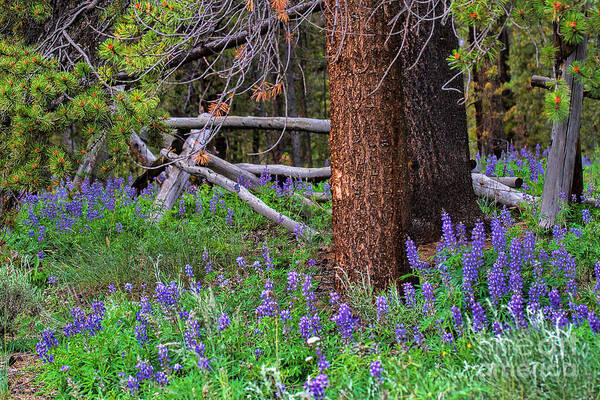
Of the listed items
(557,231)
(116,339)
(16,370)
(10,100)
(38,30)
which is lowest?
(16,370)

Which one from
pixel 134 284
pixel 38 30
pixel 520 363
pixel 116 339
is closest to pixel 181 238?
pixel 134 284

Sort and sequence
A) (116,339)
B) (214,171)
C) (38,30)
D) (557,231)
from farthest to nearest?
(214,171) → (38,30) → (557,231) → (116,339)

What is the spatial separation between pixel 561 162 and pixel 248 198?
3.67 metres

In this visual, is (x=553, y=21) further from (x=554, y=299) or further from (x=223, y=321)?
(x=223, y=321)

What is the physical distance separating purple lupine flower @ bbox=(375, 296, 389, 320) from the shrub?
11.3 ft

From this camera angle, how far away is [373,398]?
10.1 ft

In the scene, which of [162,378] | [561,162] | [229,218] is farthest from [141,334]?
[561,162]

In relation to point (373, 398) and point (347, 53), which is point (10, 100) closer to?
point (347, 53)

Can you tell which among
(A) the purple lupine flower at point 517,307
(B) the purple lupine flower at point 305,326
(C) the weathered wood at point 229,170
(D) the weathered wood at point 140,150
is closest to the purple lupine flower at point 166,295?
(B) the purple lupine flower at point 305,326

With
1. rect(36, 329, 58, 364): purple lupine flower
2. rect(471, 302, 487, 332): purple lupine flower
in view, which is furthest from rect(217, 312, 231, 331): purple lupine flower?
rect(471, 302, 487, 332): purple lupine flower

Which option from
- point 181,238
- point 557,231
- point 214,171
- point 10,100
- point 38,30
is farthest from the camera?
point 214,171

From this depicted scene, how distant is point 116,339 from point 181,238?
2.09 meters

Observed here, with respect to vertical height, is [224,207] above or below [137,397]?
above

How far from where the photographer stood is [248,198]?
7.50 metres
